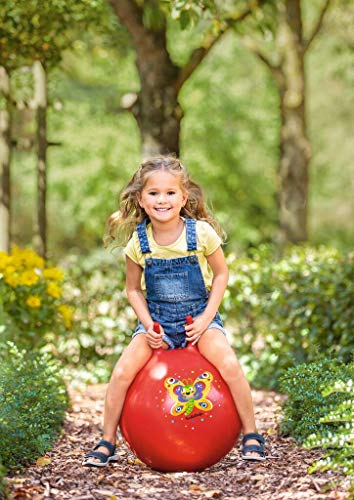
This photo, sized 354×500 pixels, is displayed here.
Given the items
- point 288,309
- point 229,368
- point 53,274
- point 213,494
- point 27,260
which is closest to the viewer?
point 213,494

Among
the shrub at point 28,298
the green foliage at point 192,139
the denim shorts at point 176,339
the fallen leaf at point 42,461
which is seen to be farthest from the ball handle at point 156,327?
the green foliage at point 192,139

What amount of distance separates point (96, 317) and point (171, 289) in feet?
11.7

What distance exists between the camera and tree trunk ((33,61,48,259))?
8.09 metres

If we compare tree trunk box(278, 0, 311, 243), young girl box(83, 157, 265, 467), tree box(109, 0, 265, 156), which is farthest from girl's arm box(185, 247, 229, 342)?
tree trunk box(278, 0, 311, 243)

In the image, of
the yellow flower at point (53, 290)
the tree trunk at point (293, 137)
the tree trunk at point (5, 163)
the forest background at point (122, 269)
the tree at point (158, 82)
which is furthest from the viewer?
the tree trunk at point (293, 137)

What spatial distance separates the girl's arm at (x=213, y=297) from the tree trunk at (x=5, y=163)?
3594 mm

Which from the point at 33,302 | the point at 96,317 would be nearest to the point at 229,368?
the point at 33,302

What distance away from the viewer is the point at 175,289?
15.5 ft

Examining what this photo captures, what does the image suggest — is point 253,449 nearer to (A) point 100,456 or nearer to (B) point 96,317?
(A) point 100,456

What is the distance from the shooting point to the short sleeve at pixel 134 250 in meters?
4.82

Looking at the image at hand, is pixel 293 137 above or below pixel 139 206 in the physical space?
above

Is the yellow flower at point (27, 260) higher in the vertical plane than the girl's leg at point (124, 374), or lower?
higher

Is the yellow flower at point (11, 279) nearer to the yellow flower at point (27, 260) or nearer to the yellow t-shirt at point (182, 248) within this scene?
the yellow flower at point (27, 260)

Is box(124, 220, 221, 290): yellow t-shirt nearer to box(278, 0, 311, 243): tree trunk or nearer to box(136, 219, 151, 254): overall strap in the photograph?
box(136, 219, 151, 254): overall strap
